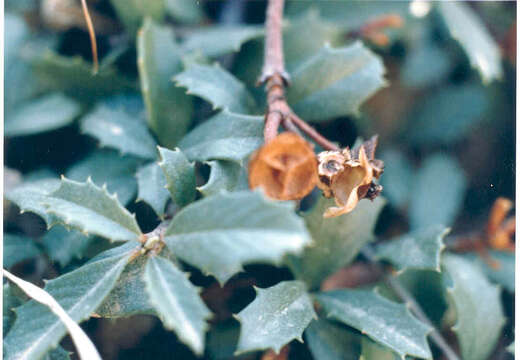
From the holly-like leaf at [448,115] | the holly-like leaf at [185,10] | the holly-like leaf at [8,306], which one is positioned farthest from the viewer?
the holly-like leaf at [448,115]

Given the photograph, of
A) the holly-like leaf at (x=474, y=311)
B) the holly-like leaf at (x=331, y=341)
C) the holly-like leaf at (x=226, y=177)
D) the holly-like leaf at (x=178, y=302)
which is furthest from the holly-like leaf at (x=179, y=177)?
the holly-like leaf at (x=474, y=311)

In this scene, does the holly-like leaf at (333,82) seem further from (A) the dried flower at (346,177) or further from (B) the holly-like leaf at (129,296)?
(B) the holly-like leaf at (129,296)

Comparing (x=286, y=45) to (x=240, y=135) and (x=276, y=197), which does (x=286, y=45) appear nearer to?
(x=240, y=135)

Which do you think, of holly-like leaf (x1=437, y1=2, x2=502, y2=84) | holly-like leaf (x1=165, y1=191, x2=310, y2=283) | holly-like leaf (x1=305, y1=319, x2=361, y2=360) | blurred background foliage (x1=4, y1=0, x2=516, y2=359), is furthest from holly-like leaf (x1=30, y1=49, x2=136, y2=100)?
holly-like leaf (x1=437, y1=2, x2=502, y2=84)

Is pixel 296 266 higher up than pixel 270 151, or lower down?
lower down

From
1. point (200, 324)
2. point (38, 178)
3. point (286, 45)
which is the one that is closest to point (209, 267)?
point (200, 324)

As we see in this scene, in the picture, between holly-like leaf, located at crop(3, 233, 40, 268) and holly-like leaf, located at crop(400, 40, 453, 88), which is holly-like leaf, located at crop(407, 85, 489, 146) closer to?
holly-like leaf, located at crop(400, 40, 453, 88)
